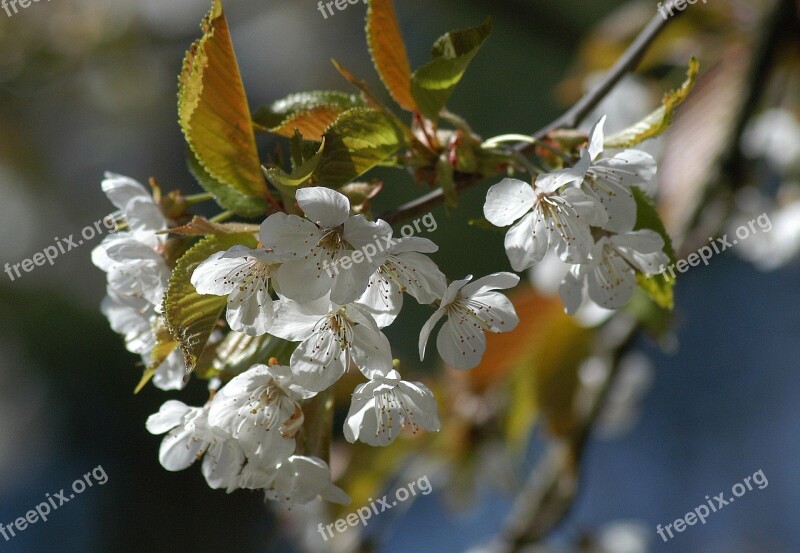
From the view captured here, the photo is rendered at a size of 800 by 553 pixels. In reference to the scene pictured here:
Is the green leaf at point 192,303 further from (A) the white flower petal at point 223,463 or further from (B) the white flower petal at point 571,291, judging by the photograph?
(B) the white flower petal at point 571,291

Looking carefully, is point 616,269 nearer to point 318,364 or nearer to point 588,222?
point 588,222

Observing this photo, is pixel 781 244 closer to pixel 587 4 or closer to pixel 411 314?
pixel 587 4

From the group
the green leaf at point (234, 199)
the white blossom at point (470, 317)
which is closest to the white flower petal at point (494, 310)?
the white blossom at point (470, 317)

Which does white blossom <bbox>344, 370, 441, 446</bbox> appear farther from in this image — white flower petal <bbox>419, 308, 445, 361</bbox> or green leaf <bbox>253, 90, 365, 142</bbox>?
green leaf <bbox>253, 90, 365, 142</bbox>

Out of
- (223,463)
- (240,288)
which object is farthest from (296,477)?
(240,288)

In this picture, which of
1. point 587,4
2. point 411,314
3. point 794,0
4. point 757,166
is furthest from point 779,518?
point 794,0

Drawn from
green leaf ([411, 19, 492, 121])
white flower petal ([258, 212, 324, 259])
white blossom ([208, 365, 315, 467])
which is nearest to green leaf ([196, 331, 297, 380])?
white blossom ([208, 365, 315, 467])
